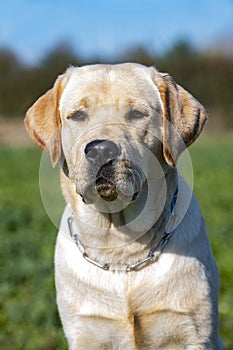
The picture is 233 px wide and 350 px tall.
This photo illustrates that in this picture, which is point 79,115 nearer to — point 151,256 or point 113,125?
point 113,125

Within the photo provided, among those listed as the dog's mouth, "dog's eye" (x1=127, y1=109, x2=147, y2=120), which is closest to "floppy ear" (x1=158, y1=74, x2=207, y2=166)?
"dog's eye" (x1=127, y1=109, x2=147, y2=120)

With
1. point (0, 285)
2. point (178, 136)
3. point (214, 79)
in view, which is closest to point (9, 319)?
point (0, 285)

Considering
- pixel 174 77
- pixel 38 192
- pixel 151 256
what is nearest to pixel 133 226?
pixel 151 256

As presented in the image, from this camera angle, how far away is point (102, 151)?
346 centimetres

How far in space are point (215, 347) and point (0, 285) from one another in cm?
329

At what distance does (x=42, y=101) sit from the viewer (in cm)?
403

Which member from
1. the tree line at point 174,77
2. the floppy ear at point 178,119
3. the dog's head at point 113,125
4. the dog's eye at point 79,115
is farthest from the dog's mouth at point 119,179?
the tree line at point 174,77

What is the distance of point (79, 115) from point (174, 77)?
86.8 feet

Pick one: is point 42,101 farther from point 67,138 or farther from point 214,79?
point 214,79

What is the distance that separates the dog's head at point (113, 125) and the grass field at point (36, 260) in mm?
1919

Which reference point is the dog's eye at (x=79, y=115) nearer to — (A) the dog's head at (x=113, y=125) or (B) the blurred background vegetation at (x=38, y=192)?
(A) the dog's head at (x=113, y=125)

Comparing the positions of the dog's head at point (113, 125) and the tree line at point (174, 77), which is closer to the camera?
the dog's head at point (113, 125)

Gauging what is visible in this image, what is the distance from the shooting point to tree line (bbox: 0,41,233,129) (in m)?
29.1

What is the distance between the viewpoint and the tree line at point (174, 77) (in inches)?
1145
